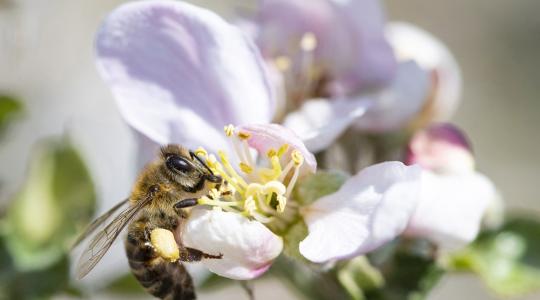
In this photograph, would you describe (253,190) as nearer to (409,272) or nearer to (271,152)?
(271,152)

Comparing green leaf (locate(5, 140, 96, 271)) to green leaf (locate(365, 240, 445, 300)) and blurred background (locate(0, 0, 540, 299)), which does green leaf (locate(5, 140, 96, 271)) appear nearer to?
blurred background (locate(0, 0, 540, 299))

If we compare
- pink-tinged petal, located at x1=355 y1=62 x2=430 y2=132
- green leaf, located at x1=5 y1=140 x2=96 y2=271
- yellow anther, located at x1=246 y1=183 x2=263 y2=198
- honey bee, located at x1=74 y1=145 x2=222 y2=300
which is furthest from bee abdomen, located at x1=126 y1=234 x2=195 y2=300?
pink-tinged petal, located at x1=355 y1=62 x2=430 y2=132

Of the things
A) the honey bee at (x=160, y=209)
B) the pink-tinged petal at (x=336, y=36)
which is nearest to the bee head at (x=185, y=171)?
the honey bee at (x=160, y=209)

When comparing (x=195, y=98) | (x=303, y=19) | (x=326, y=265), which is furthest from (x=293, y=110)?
(x=326, y=265)

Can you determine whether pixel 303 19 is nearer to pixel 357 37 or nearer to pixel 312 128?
pixel 357 37

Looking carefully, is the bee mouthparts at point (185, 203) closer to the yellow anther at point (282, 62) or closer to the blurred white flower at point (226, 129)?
the blurred white flower at point (226, 129)
